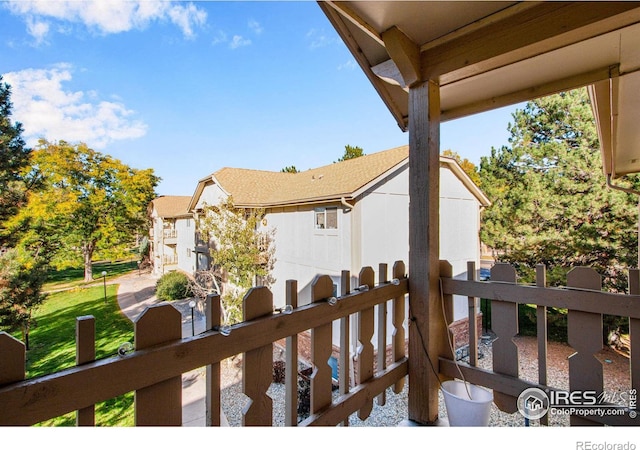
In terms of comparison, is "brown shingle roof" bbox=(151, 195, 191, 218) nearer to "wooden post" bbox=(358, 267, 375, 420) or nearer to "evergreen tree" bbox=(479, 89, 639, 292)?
"evergreen tree" bbox=(479, 89, 639, 292)

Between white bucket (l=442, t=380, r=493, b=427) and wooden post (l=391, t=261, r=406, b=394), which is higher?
wooden post (l=391, t=261, r=406, b=394)

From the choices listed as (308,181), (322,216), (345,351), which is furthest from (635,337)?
(308,181)

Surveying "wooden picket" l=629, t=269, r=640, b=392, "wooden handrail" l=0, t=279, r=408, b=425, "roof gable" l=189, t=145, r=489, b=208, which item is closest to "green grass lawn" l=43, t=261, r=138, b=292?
"roof gable" l=189, t=145, r=489, b=208

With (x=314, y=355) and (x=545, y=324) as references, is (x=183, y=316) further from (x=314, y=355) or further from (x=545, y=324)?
(x=545, y=324)

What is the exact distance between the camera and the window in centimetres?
658

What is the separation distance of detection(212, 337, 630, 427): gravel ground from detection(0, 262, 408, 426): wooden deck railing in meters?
2.90

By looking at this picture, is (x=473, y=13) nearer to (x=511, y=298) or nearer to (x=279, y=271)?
(x=511, y=298)

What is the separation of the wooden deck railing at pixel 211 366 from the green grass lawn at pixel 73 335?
4529mm

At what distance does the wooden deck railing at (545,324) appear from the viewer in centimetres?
110

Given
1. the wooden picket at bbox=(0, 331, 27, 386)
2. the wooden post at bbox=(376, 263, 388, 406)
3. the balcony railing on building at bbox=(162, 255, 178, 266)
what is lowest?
the balcony railing on building at bbox=(162, 255, 178, 266)

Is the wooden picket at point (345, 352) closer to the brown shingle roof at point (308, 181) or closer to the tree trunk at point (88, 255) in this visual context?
the brown shingle roof at point (308, 181)

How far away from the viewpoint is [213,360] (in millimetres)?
755
